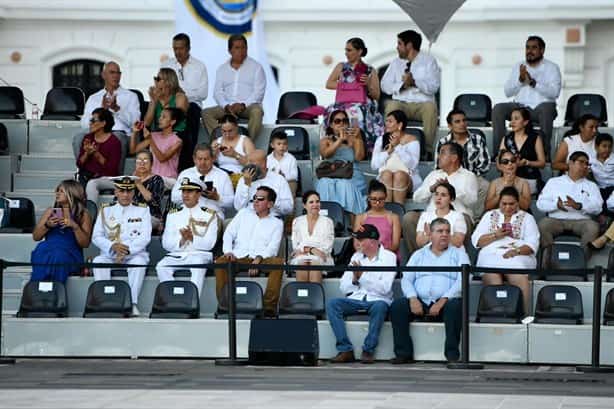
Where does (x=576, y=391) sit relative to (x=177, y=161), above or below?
below

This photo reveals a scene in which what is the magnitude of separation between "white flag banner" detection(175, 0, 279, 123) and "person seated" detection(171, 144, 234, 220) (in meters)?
6.82

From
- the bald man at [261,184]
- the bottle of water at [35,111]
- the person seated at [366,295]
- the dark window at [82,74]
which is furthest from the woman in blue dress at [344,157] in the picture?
the dark window at [82,74]

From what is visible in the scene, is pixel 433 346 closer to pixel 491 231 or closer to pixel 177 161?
pixel 491 231

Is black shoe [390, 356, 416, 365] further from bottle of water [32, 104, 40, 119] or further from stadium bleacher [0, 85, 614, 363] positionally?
bottle of water [32, 104, 40, 119]

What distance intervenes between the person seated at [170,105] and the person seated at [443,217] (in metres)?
3.51

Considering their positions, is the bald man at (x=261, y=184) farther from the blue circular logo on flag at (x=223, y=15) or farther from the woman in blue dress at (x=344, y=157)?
the blue circular logo on flag at (x=223, y=15)

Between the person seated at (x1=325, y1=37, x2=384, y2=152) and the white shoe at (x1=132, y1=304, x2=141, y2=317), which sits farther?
the person seated at (x1=325, y1=37, x2=384, y2=152)

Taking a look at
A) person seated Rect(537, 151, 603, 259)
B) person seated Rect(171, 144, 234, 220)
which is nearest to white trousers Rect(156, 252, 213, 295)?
person seated Rect(171, 144, 234, 220)

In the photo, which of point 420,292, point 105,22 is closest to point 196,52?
point 105,22

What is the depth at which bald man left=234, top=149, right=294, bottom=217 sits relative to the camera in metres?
20.5

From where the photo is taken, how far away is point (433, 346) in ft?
60.9

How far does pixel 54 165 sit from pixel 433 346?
670 cm

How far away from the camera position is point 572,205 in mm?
20047

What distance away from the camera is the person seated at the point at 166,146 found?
21484 mm
